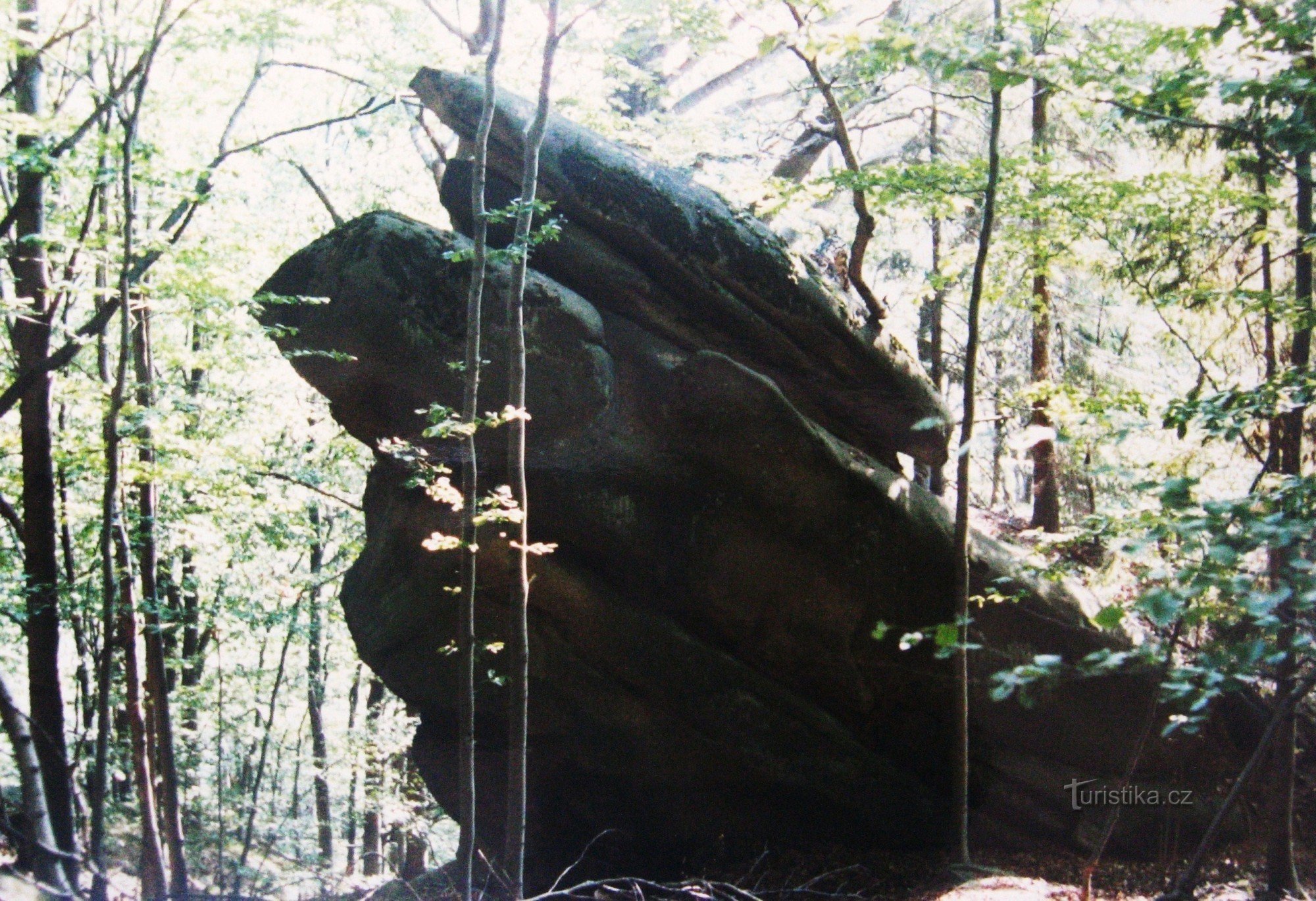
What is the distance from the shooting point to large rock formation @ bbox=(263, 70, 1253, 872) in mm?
8930

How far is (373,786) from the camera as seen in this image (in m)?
16.7

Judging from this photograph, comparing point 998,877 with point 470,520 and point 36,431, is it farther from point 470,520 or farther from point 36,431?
point 36,431

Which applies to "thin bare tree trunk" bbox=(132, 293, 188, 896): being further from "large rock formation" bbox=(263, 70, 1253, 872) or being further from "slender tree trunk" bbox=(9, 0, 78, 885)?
"large rock formation" bbox=(263, 70, 1253, 872)

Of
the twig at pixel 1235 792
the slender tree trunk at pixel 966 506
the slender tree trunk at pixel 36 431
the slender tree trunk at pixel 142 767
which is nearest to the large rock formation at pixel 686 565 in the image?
the slender tree trunk at pixel 966 506

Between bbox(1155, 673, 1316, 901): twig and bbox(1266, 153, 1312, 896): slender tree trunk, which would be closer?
→ bbox(1155, 673, 1316, 901): twig

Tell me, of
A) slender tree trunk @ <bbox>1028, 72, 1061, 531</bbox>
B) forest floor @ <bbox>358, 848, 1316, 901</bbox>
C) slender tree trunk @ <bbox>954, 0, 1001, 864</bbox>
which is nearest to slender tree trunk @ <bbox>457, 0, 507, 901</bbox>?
forest floor @ <bbox>358, 848, 1316, 901</bbox>

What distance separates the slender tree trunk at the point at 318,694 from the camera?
647 inches

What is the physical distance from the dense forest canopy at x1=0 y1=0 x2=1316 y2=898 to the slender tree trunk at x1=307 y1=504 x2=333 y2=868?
2.37 ft

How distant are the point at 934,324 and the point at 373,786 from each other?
40.2 feet

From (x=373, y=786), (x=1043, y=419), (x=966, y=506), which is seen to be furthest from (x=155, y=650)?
(x=1043, y=419)

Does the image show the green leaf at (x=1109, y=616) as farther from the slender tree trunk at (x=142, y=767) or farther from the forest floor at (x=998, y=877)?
the slender tree trunk at (x=142, y=767)

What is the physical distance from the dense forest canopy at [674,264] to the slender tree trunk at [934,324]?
9 cm

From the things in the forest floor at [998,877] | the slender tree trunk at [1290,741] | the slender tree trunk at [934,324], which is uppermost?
the slender tree trunk at [934,324]

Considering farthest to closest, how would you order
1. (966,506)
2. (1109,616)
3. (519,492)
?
(966,506)
(519,492)
(1109,616)
